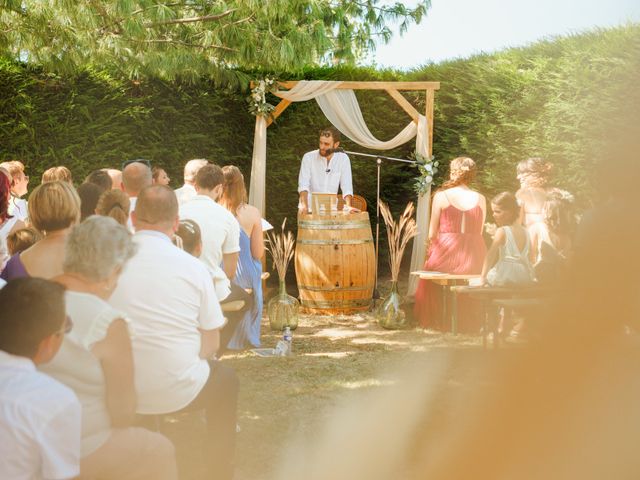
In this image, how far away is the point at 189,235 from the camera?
3691 millimetres

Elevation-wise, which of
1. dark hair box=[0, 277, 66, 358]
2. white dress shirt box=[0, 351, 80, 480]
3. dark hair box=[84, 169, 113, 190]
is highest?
dark hair box=[84, 169, 113, 190]

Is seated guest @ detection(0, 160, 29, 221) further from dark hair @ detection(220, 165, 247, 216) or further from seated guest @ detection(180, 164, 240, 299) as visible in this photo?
seated guest @ detection(180, 164, 240, 299)

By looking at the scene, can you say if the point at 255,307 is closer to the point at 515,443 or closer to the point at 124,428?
the point at 124,428

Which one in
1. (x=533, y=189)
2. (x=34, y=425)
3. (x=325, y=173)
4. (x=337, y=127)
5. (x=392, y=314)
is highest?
(x=337, y=127)

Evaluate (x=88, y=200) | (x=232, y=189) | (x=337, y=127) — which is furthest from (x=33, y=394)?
(x=337, y=127)

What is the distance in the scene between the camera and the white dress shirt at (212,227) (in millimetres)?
4691

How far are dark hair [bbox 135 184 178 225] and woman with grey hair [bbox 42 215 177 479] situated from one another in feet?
1.69

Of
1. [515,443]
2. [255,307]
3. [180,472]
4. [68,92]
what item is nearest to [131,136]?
[68,92]

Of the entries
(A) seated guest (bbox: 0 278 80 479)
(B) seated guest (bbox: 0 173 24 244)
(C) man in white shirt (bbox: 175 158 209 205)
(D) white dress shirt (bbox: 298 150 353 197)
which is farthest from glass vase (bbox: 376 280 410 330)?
(A) seated guest (bbox: 0 278 80 479)

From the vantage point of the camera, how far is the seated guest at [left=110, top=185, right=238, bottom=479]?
2711 millimetres

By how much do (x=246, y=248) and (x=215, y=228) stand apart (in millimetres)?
1209

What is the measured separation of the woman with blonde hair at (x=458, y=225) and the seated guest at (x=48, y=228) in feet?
13.8

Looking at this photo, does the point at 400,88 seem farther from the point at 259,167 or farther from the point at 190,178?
the point at 190,178

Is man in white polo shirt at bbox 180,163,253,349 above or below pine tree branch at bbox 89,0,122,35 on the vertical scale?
below
